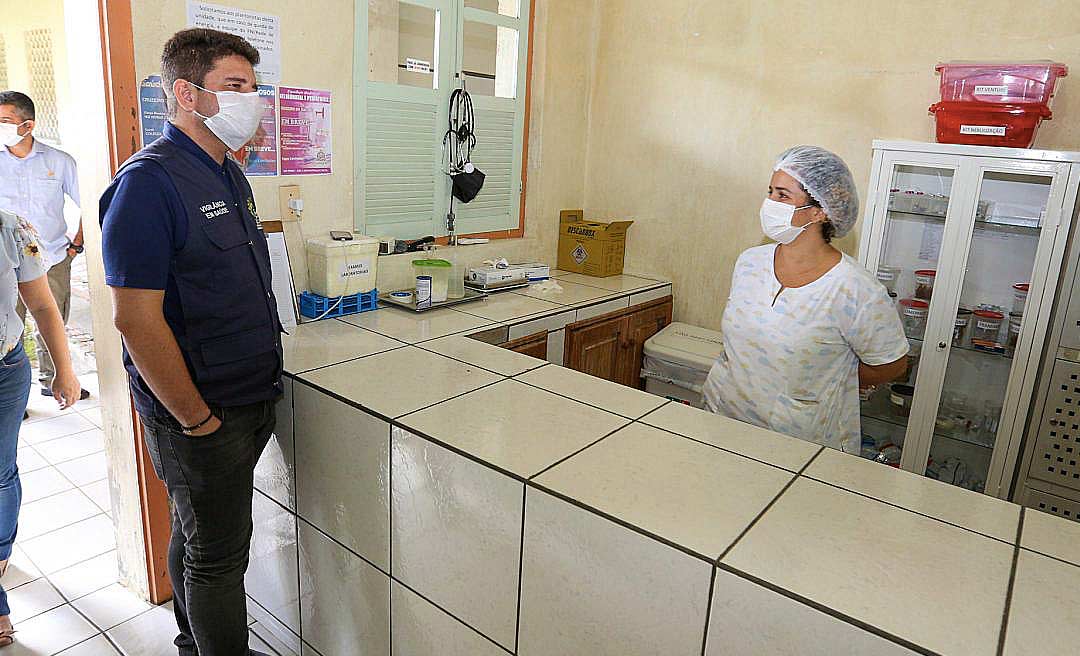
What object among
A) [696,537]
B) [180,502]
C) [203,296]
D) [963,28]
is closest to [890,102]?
[963,28]

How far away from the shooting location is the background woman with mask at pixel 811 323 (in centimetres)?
176

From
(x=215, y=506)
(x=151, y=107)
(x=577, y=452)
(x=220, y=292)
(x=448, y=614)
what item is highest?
(x=151, y=107)

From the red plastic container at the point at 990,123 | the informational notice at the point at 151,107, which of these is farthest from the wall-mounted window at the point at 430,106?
the red plastic container at the point at 990,123

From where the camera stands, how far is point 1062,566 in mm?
1047

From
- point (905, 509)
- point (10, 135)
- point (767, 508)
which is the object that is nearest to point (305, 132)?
point (767, 508)

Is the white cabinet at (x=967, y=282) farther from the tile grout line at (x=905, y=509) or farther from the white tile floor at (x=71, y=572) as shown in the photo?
the white tile floor at (x=71, y=572)

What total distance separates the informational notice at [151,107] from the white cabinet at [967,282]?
7.68 ft

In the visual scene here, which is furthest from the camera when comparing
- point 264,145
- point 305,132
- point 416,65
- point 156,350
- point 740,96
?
point 740,96

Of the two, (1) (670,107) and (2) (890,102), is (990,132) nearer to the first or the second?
(2) (890,102)

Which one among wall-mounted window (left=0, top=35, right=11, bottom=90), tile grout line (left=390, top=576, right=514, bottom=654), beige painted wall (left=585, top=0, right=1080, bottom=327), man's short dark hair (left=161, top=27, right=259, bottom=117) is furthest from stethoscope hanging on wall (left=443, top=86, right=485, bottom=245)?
wall-mounted window (left=0, top=35, right=11, bottom=90)

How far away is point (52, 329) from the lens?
6.57 feet

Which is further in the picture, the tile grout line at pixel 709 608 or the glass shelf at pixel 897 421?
the glass shelf at pixel 897 421

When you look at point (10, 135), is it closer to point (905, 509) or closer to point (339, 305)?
point (339, 305)

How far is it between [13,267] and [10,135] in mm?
2020
